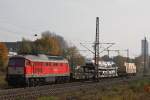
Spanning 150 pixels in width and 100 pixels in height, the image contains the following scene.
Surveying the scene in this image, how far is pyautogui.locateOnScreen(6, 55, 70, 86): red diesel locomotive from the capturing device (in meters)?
37.6

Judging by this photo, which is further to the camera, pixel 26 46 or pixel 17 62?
pixel 26 46

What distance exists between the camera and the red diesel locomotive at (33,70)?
3762 cm

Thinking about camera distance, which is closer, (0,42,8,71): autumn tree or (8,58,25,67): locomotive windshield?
(8,58,25,67): locomotive windshield

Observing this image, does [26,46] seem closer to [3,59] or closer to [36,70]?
[3,59]

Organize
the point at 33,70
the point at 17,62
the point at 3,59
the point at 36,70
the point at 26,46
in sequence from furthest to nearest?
the point at 26,46, the point at 3,59, the point at 36,70, the point at 33,70, the point at 17,62

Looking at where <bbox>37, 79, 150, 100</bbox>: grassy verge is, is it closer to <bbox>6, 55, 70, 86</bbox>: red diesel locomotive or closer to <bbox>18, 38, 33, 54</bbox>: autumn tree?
<bbox>6, 55, 70, 86</bbox>: red diesel locomotive

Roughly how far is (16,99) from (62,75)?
73.3ft

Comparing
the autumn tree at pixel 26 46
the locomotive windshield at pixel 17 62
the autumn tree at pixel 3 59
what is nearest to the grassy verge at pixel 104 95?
the locomotive windshield at pixel 17 62

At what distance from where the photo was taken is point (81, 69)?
57594 millimetres

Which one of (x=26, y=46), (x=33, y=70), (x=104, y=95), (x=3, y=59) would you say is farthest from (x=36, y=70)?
(x=26, y=46)

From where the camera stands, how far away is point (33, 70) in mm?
39156

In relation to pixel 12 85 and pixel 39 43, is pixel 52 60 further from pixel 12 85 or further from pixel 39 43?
pixel 39 43

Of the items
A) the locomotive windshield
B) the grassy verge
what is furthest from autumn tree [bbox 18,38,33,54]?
the grassy verge

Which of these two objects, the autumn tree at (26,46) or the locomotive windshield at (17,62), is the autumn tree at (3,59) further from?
the locomotive windshield at (17,62)
